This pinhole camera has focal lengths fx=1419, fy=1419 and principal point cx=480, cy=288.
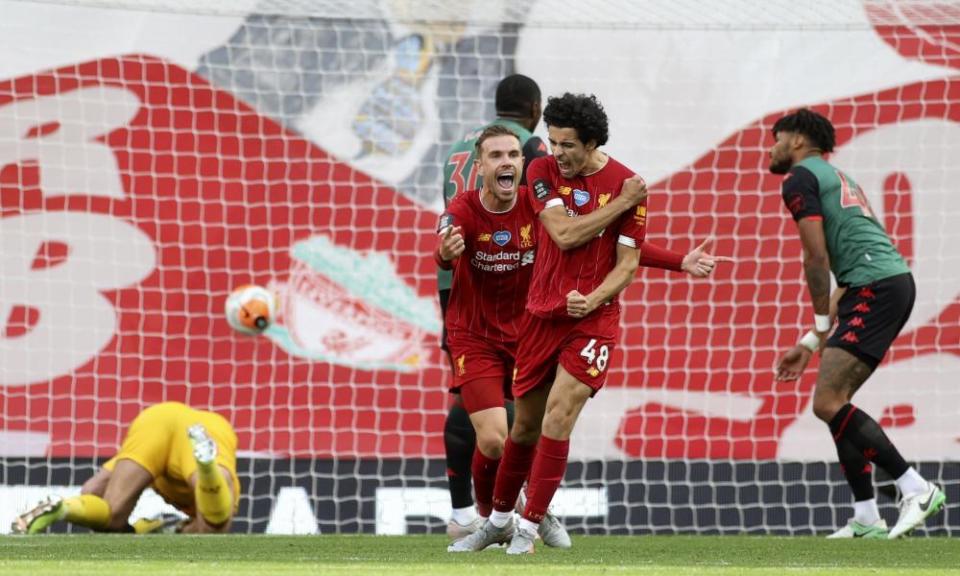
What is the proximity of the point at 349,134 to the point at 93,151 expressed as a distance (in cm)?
156

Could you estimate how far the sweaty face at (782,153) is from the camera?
690 centimetres

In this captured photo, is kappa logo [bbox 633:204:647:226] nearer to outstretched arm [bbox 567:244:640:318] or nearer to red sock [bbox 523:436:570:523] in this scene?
outstretched arm [bbox 567:244:640:318]

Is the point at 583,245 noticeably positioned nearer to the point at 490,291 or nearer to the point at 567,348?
the point at 567,348

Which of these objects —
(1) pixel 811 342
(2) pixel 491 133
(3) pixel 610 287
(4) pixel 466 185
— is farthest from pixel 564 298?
(1) pixel 811 342

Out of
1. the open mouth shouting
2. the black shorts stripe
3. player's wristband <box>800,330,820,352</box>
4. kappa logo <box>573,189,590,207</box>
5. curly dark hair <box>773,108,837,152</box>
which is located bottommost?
player's wristband <box>800,330,820,352</box>

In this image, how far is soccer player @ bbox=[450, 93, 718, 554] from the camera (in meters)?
5.25

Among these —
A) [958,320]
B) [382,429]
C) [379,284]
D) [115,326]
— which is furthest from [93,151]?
[958,320]

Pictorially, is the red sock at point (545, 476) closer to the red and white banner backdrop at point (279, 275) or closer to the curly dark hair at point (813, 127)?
the curly dark hair at point (813, 127)

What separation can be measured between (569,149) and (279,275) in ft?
11.9

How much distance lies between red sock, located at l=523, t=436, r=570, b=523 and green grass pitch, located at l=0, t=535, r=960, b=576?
17 cm

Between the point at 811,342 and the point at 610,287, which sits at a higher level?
the point at 610,287

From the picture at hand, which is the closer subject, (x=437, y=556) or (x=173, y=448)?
(x=437, y=556)

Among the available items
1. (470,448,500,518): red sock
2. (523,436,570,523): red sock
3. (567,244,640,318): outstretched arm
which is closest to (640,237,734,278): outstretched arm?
(567,244,640,318): outstretched arm

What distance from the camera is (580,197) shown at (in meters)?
5.38
